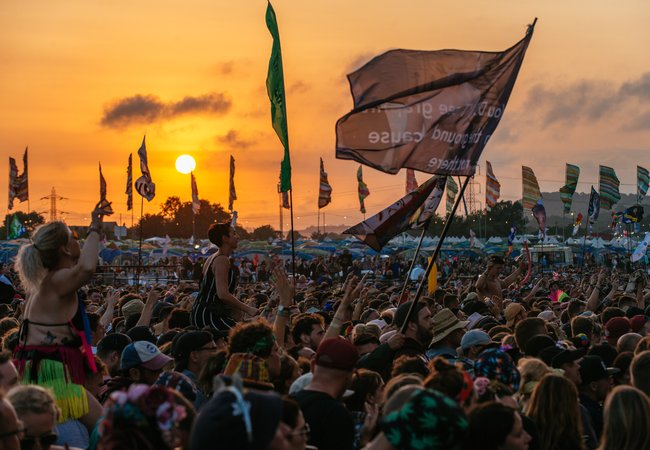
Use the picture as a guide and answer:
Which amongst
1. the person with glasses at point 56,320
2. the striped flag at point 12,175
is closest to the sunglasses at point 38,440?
the person with glasses at point 56,320

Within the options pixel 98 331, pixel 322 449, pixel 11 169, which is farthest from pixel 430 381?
pixel 11 169

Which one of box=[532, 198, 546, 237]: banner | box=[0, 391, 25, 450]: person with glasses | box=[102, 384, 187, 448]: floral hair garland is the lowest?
box=[0, 391, 25, 450]: person with glasses

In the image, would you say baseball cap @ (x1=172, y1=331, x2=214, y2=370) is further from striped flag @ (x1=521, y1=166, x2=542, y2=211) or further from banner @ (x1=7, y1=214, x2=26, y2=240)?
striped flag @ (x1=521, y1=166, x2=542, y2=211)

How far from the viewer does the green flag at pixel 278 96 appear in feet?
39.5

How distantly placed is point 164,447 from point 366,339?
16.8 feet

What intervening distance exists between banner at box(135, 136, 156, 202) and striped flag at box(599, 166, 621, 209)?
71.2ft

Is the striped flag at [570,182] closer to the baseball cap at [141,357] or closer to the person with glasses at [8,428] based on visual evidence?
the baseball cap at [141,357]

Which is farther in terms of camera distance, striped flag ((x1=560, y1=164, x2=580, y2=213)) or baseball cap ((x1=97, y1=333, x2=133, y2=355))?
striped flag ((x1=560, y1=164, x2=580, y2=213))

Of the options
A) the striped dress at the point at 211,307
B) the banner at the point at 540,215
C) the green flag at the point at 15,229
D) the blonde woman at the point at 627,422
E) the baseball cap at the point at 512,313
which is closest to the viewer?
the blonde woman at the point at 627,422

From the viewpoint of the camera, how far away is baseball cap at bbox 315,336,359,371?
18.5ft

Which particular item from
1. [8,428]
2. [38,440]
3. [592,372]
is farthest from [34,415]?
[592,372]

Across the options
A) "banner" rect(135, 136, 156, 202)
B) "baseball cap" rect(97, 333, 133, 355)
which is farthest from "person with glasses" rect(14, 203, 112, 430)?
"banner" rect(135, 136, 156, 202)

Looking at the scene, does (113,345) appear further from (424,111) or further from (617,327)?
(617,327)

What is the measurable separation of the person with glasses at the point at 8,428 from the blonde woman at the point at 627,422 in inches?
122
